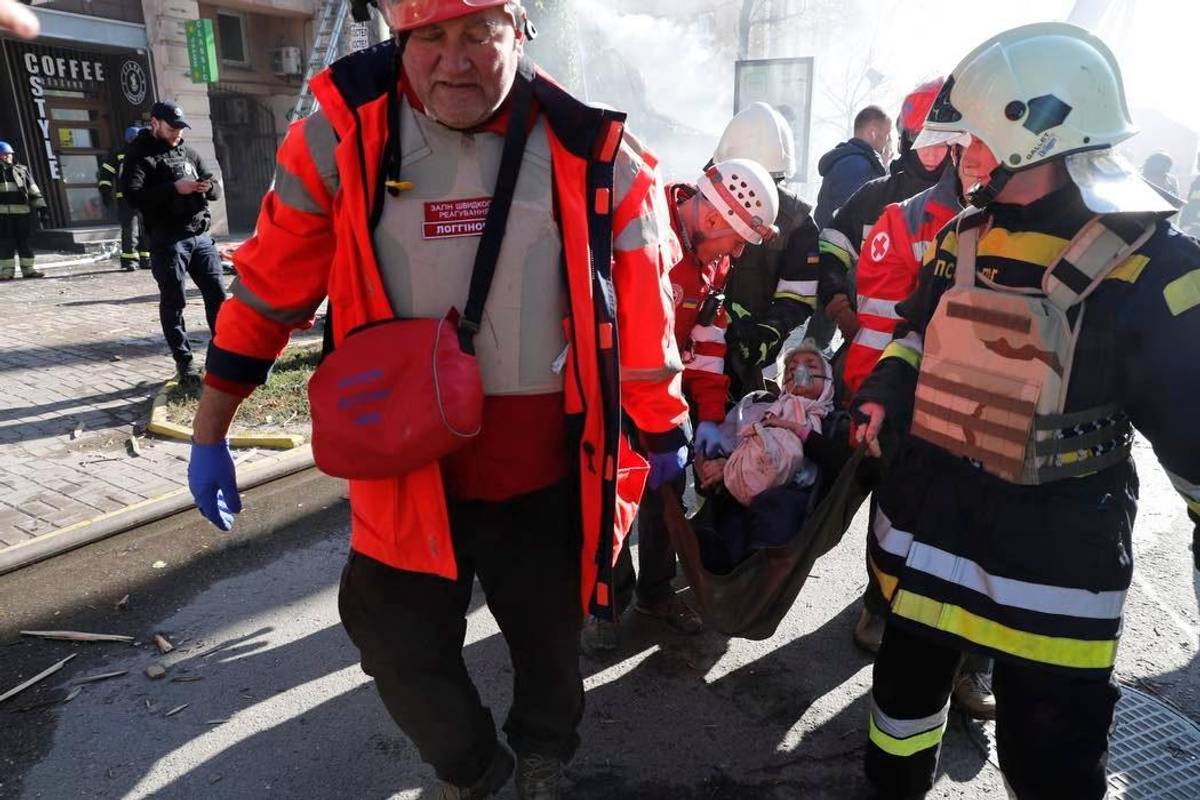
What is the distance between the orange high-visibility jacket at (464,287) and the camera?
176 centimetres

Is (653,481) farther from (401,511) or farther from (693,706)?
(693,706)

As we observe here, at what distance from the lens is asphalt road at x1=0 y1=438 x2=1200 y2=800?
251 centimetres

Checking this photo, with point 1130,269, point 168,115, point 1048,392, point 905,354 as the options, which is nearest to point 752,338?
point 905,354

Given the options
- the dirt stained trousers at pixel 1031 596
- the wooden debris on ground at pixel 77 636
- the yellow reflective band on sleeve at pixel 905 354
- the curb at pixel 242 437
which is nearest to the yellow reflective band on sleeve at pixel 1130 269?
the dirt stained trousers at pixel 1031 596

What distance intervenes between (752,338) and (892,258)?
60 cm

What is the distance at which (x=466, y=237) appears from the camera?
178 cm

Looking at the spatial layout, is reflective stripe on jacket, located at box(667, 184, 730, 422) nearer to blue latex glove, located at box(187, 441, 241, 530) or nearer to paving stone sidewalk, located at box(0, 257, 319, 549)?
blue latex glove, located at box(187, 441, 241, 530)

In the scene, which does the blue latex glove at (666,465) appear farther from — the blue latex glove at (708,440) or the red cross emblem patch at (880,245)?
the red cross emblem patch at (880,245)

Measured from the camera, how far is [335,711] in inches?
110

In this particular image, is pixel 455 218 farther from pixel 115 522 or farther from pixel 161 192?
pixel 161 192

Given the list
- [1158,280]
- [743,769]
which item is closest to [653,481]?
[743,769]

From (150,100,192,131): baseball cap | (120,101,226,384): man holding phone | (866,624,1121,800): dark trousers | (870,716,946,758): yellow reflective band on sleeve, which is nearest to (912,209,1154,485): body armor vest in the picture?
(866,624,1121,800): dark trousers

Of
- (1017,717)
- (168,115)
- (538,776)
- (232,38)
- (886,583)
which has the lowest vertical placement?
(538,776)

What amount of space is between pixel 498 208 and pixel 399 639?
1.07 metres
